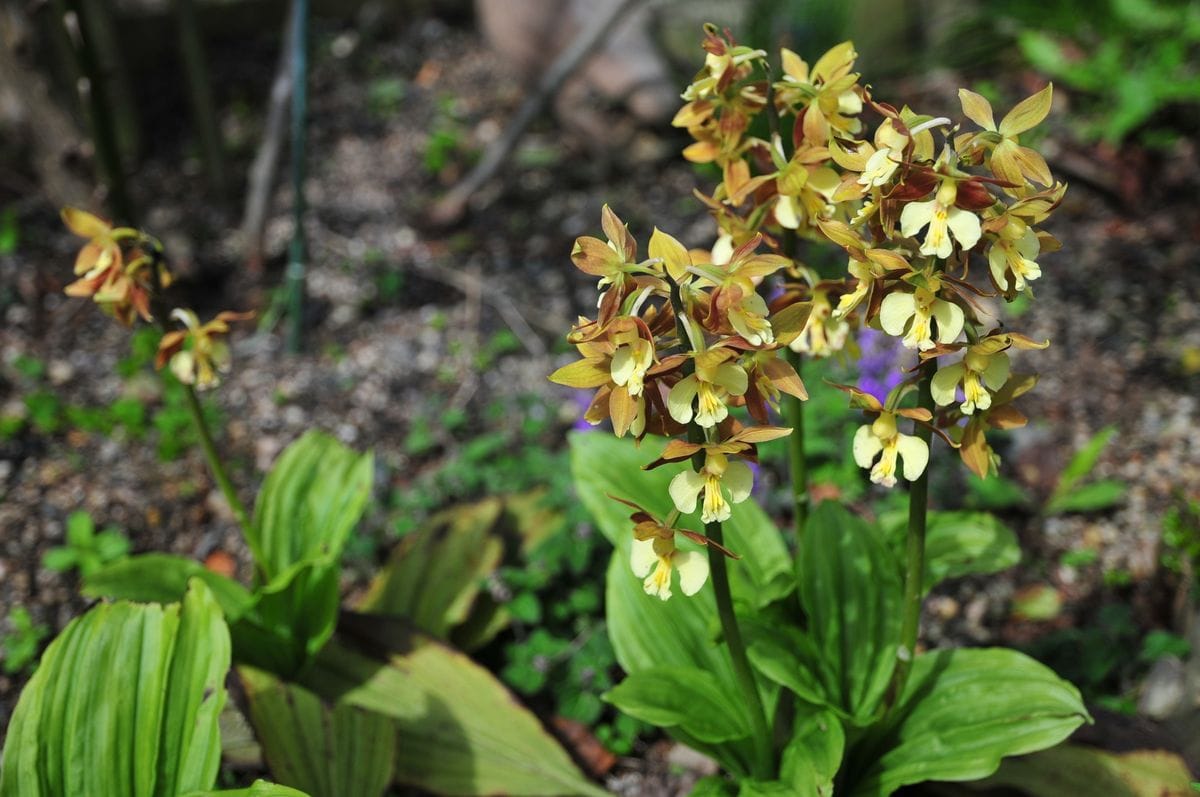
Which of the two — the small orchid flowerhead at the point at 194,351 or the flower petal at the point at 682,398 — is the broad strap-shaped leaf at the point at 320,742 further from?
the flower petal at the point at 682,398

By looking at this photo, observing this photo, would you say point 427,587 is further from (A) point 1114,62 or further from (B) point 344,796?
(A) point 1114,62

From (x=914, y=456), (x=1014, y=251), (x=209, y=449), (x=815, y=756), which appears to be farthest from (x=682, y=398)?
(x=209, y=449)

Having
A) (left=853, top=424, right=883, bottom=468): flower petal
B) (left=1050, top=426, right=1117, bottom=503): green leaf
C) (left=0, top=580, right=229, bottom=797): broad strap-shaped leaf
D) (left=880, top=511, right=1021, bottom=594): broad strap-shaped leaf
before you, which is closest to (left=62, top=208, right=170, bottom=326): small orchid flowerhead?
(left=0, top=580, right=229, bottom=797): broad strap-shaped leaf

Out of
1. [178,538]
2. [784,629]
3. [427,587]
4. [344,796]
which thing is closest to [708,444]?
[784,629]

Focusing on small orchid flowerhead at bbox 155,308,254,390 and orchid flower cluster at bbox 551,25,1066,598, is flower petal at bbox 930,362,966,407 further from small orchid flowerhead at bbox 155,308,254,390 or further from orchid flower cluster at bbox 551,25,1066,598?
small orchid flowerhead at bbox 155,308,254,390

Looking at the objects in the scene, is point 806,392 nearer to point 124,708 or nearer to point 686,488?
point 686,488

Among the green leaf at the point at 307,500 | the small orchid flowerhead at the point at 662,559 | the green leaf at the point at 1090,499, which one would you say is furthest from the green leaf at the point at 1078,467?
the green leaf at the point at 307,500
